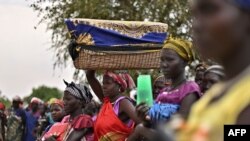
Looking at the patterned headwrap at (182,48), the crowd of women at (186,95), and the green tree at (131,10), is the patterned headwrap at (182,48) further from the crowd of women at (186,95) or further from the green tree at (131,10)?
the green tree at (131,10)

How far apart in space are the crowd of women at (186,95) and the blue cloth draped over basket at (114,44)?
0.21 m

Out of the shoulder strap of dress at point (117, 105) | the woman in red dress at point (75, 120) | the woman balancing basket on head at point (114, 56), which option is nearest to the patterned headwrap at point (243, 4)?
the woman balancing basket on head at point (114, 56)

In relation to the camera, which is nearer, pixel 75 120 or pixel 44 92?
pixel 75 120

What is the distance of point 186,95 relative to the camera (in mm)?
4922

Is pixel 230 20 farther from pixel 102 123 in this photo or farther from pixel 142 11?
pixel 142 11

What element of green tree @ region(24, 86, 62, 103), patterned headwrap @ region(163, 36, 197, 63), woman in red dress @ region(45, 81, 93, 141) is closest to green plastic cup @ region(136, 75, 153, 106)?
patterned headwrap @ region(163, 36, 197, 63)

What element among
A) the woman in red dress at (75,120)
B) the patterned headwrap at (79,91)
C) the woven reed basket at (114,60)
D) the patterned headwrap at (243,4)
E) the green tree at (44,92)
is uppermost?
the patterned headwrap at (243,4)

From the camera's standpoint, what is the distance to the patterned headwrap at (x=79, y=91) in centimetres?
715

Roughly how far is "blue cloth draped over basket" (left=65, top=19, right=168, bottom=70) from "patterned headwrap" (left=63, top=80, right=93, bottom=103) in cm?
44

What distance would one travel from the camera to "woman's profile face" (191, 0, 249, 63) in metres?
2.06
